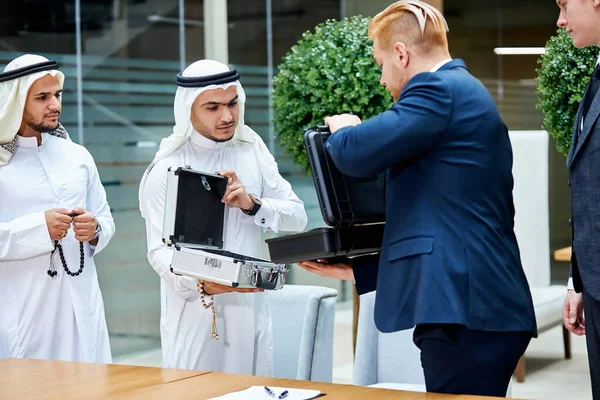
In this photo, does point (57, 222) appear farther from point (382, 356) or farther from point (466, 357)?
point (466, 357)

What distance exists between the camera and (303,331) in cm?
364

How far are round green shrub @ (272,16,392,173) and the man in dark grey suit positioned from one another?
7.59 ft

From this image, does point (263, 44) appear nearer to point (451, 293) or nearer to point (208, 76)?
point (208, 76)

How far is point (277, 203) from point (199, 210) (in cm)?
41

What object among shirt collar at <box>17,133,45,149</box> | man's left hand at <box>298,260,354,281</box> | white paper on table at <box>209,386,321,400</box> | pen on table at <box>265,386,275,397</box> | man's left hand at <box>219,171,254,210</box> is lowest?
white paper on table at <box>209,386,321,400</box>

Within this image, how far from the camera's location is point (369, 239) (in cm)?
270

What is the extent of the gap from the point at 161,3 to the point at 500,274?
5.03 metres

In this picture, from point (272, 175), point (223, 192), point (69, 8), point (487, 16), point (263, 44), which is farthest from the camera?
point (487, 16)

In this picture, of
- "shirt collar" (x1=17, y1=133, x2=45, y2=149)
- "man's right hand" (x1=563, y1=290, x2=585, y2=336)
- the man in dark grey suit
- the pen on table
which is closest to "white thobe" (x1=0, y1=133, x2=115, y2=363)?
"shirt collar" (x1=17, y1=133, x2=45, y2=149)

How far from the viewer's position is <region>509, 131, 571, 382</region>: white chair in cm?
619

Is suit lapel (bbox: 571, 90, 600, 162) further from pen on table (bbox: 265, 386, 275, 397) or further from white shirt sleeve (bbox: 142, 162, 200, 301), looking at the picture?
white shirt sleeve (bbox: 142, 162, 200, 301)

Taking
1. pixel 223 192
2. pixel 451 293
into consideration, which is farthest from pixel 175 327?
pixel 451 293

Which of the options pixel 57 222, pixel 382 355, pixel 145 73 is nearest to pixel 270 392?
pixel 382 355

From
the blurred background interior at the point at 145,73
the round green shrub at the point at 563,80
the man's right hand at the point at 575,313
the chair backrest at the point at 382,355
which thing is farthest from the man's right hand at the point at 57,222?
the blurred background interior at the point at 145,73
